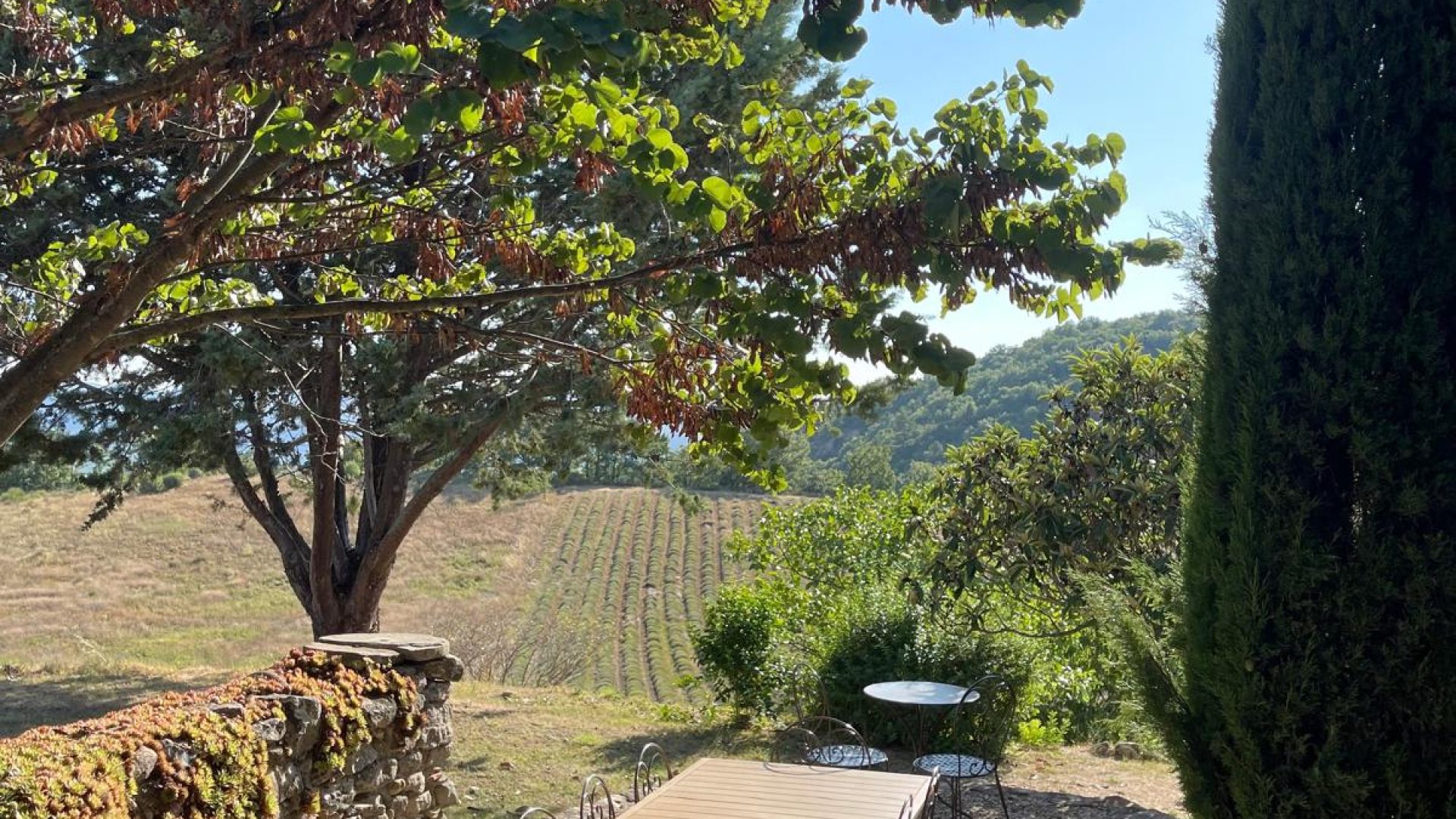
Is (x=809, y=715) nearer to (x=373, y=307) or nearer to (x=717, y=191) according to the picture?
(x=373, y=307)

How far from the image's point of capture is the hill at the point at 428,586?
1820 cm

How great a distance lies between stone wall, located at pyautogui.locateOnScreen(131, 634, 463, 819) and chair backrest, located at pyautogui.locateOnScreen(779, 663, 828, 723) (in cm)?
366

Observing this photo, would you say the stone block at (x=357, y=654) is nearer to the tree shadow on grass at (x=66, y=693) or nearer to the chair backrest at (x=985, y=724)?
the chair backrest at (x=985, y=724)

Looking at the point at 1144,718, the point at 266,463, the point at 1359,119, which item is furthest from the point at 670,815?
the point at 266,463

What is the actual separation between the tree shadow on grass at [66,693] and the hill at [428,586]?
1.25 meters

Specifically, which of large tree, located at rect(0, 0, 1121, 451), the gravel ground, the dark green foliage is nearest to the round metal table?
the gravel ground

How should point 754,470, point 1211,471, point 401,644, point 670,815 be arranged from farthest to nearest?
point 401,644
point 754,470
point 670,815
point 1211,471

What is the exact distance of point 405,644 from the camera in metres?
5.41

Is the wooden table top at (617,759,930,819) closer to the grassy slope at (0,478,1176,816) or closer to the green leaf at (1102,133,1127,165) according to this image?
the green leaf at (1102,133,1127,165)

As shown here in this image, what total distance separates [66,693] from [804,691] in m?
7.34

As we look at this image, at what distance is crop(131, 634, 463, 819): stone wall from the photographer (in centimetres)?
415

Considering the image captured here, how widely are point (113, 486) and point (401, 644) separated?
217 inches

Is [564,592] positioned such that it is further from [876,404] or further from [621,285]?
[621,285]

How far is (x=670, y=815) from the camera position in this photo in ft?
12.1
